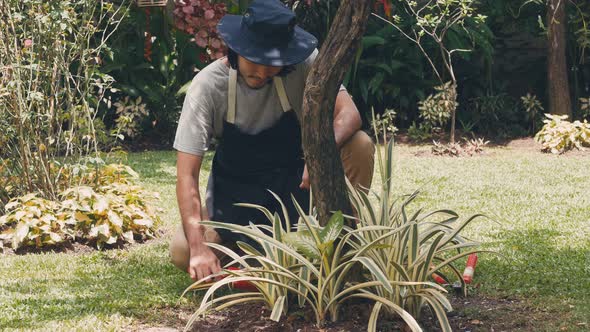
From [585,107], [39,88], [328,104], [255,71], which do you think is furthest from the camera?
[585,107]

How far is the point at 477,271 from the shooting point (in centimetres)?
451

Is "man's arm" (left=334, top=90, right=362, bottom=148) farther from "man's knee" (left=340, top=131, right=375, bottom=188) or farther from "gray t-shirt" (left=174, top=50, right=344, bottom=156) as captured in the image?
"gray t-shirt" (left=174, top=50, right=344, bottom=156)

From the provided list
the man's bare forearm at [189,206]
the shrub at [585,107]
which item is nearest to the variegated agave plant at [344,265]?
the man's bare forearm at [189,206]

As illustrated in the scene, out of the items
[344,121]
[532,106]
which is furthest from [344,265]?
[532,106]

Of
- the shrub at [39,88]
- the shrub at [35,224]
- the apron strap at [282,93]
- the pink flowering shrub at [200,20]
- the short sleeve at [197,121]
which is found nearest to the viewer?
the short sleeve at [197,121]

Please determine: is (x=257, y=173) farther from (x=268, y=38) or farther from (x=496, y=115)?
(x=496, y=115)

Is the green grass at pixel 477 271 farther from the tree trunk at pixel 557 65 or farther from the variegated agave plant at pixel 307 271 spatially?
the tree trunk at pixel 557 65

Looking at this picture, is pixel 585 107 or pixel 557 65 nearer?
pixel 557 65

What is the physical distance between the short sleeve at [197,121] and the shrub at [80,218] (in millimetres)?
1531

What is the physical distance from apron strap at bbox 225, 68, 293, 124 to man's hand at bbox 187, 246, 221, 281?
695 millimetres

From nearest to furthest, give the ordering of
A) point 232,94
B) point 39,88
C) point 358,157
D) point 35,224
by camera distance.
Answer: point 232,94
point 358,157
point 35,224
point 39,88

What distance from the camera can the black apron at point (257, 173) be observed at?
14.3 feet

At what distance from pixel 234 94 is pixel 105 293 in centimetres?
111

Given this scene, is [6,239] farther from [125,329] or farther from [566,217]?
[566,217]
